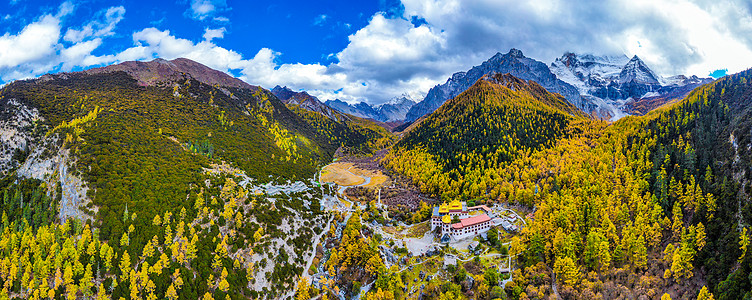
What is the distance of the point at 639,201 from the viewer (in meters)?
78.0

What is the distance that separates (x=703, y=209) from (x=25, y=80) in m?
237

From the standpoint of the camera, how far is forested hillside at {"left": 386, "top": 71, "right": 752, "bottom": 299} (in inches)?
2298

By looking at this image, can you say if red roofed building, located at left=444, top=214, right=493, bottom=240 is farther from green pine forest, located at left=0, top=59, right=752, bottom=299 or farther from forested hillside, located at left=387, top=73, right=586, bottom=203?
forested hillside, located at left=387, top=73, right=586, bottom=203

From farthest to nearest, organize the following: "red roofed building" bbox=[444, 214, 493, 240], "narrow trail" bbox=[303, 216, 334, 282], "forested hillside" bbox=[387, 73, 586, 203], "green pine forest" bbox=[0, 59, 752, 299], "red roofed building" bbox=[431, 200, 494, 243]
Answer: "forested hillside" bbox=[387, 73, 586, 203] → "red roofed building" bbox=[431, 200, 494, 243] → "red roofed building" bbox=[444, 214, 493, 240] → "narrow trail" bbox=[303, 216, 334, 282] → "green pine forest" bbox=[0, 59, 752, 299]

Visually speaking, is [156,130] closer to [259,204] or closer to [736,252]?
[259,204]

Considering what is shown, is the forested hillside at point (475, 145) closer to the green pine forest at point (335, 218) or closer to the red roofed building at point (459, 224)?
the green pine forest at point (335, 218)

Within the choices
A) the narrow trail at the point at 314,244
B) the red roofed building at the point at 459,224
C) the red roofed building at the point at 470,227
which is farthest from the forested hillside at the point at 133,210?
the red roofed building at the point at 470,227

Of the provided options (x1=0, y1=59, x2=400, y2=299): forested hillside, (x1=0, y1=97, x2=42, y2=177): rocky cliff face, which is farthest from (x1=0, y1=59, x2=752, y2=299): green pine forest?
(x1=0, y1=97, x2=42, y2=177): rocky cliff face

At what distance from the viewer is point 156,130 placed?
383 feet

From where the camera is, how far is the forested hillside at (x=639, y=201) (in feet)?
192

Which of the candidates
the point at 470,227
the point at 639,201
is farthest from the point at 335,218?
the point at 639,201

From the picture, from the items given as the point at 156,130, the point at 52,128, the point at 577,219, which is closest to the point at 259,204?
the point at 156,130

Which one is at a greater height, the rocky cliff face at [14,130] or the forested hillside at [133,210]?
the rocky cliff face at [14,130]

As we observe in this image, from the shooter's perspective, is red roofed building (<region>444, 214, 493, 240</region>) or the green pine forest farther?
red roofed building (<region>444, 214, 493, 240</region>)
